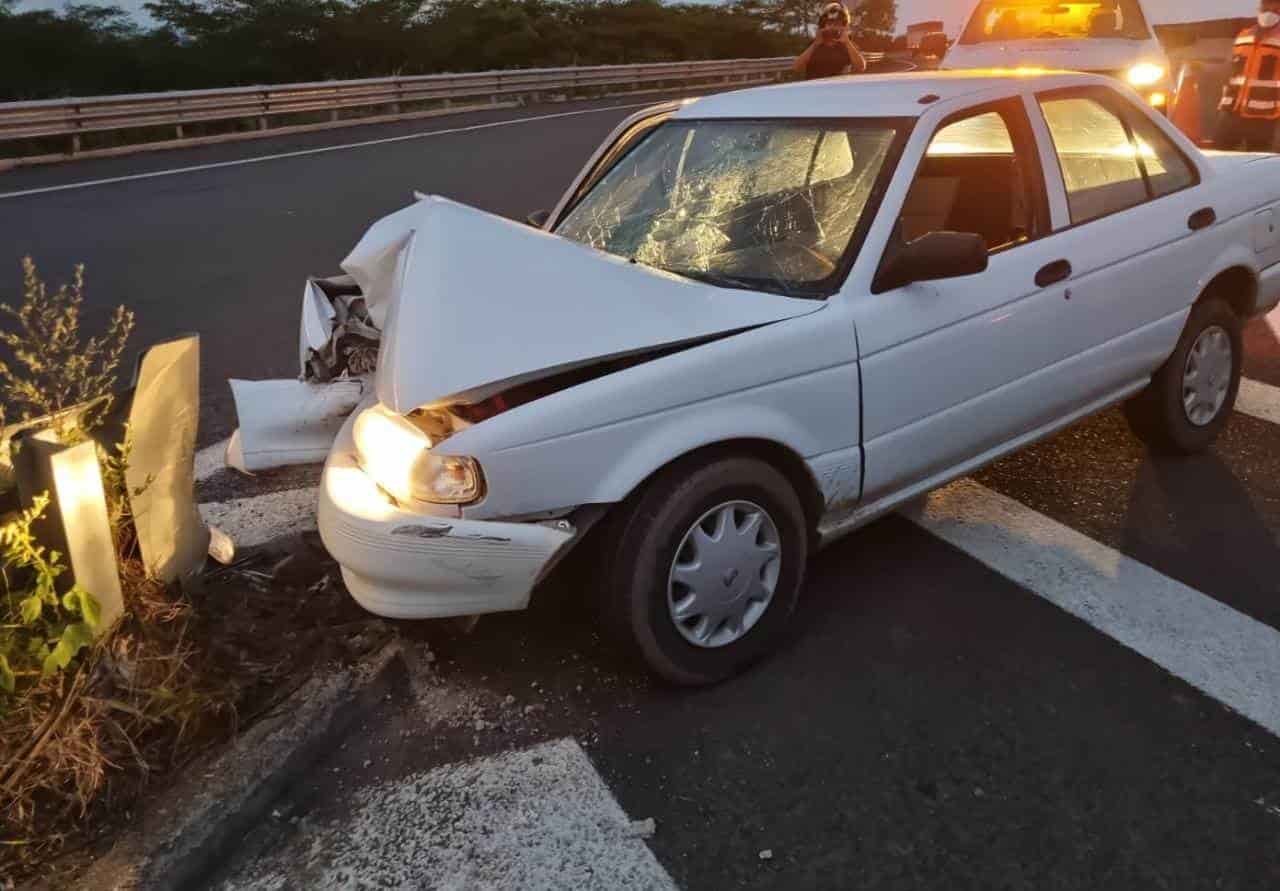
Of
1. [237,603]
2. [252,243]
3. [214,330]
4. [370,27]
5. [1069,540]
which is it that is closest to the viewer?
[237,603]

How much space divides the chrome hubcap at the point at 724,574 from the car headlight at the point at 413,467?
64 cm

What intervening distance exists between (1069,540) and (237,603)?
3.04m

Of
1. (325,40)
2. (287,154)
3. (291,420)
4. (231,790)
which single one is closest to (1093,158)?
(291,420)

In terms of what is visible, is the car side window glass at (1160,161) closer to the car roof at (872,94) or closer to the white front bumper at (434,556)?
the car roof at (872,94)

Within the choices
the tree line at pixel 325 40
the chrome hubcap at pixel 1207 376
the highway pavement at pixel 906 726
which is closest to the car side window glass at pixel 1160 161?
the chrome hubcap at pixel 1207 376

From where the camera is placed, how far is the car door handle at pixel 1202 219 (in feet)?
14.4

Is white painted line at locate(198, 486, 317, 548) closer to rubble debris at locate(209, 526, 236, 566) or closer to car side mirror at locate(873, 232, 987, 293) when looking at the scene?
rubble debris at locate(209, 526, 236, 566)

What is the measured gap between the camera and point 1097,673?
3.20m

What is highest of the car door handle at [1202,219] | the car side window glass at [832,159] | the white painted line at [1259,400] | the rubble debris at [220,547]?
the car side window glass at [832,159]

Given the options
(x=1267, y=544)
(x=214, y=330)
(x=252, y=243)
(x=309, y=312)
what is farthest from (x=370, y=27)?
(x=1267, y=544)

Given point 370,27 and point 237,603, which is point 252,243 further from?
point 370,27

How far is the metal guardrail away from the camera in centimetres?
1437

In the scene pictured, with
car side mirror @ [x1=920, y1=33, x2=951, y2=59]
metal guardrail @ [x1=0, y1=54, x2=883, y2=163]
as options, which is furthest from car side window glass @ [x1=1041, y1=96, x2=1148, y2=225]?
metal guardrail @ [x1=0, y1=54, x2=883, y2=163]

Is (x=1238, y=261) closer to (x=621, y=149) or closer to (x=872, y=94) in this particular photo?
(x=872, y=94)
